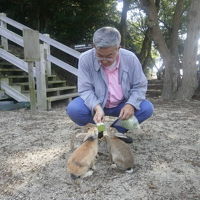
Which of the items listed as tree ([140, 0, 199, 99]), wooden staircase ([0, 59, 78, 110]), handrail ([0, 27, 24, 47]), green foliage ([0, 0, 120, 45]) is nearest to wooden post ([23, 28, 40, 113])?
wooden staircase ([0, 59, 78, 110])

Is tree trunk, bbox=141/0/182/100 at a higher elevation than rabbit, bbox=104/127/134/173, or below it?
higher

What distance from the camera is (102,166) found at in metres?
2.98

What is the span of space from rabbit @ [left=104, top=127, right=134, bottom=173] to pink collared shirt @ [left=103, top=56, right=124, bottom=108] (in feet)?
1.42

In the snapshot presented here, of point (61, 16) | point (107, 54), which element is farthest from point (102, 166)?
point (61, 16)

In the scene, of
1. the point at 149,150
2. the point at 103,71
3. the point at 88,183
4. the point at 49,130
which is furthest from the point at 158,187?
the point at 49,130

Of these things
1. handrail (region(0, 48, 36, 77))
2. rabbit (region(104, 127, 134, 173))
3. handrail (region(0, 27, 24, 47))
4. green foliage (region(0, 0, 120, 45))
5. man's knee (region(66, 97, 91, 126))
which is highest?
green foliage (region(0, 0, 120, 45))

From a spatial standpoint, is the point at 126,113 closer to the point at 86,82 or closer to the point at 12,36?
the point at 86,82

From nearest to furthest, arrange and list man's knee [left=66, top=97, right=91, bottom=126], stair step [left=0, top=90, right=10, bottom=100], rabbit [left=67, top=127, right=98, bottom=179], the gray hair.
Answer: rabbit [left=67, top=127, right=98, bottom=179] → the gray hair → man's knee [left=66, top=97, right=91, bottom=126] → stair step [left=0, top=90, right=10, bottom=100]

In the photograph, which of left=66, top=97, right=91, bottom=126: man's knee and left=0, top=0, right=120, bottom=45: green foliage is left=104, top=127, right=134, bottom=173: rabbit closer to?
left=66, top=97, right=91, bottom=126: man's knee

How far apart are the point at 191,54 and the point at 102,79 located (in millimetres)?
4296

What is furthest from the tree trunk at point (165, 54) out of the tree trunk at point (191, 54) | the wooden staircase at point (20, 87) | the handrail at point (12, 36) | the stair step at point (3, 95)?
the stair step at point (3, 95)

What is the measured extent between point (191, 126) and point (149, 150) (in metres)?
1.35

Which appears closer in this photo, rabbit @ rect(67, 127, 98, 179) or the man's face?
rabbit @ rect(67, 127, 98, 179)

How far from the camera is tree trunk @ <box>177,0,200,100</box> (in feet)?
21.9
